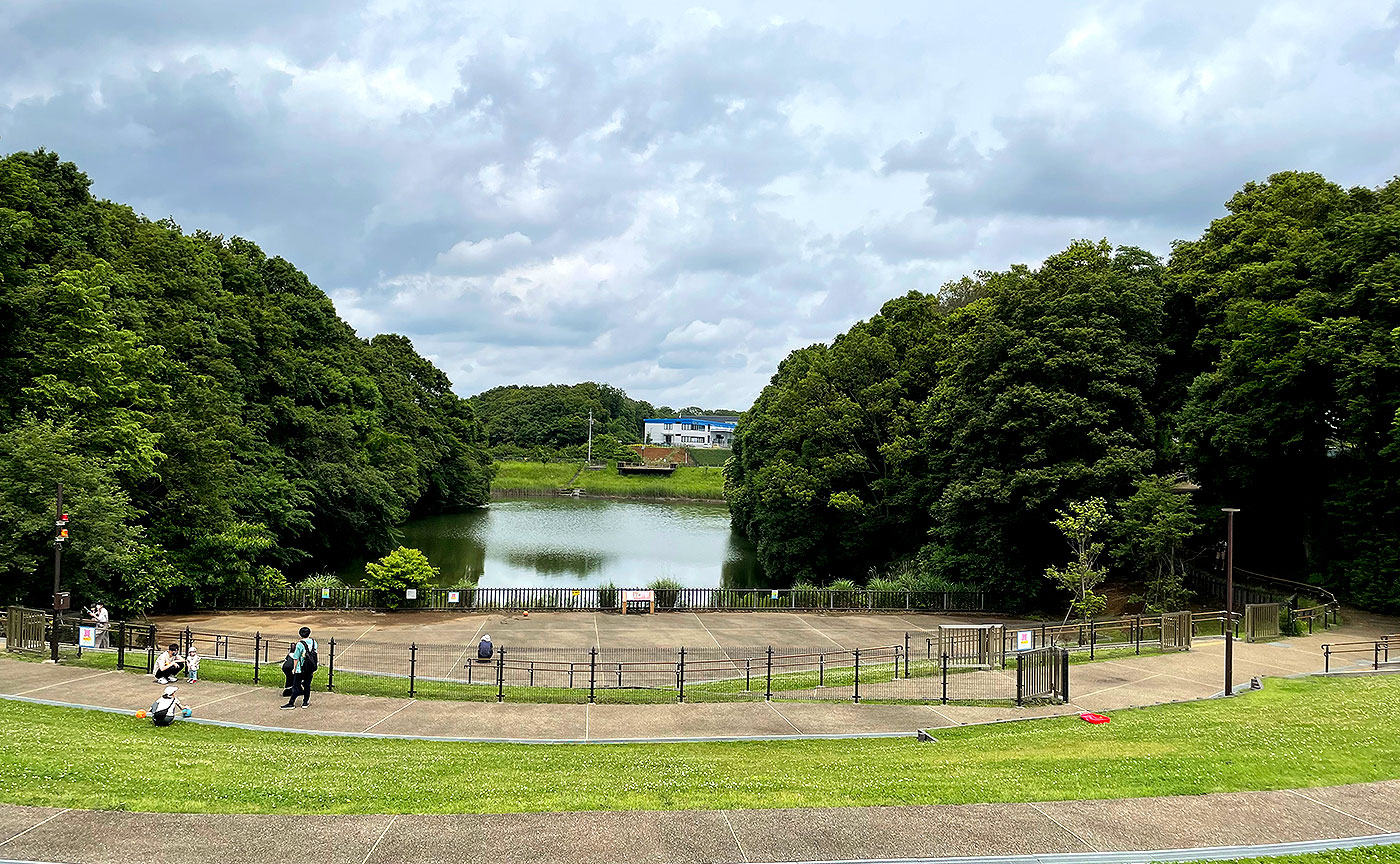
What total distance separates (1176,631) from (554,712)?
16906 mm

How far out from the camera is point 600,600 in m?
32.6

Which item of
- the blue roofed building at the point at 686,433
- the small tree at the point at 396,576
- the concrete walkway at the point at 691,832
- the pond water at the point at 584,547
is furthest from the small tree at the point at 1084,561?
the blue roofed building at the point at 686,433

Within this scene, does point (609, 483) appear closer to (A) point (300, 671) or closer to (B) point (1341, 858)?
(A) point (300, 671)

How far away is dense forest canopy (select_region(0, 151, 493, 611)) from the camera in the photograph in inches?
939

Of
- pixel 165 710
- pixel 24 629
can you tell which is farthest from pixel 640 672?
pixel 24 629

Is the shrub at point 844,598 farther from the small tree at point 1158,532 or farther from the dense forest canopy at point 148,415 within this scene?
the dense forest canopy at point 148,415

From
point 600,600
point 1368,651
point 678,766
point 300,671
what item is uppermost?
point 300,671

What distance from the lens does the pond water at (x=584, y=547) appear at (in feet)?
159

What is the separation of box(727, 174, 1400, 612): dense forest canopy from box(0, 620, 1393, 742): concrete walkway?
14029mm

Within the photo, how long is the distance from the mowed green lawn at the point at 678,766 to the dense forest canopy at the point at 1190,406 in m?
17.2

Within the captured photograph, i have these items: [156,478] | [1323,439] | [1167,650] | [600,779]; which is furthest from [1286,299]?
[156,478]

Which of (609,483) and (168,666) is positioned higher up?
(609,483)

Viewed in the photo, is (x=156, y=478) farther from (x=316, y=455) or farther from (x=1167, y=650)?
(x=1167, y=650)

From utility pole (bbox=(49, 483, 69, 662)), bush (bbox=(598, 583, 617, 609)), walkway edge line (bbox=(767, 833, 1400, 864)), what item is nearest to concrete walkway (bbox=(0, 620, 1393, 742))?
utility pole (bbox=(49, 483, 69, 662))
